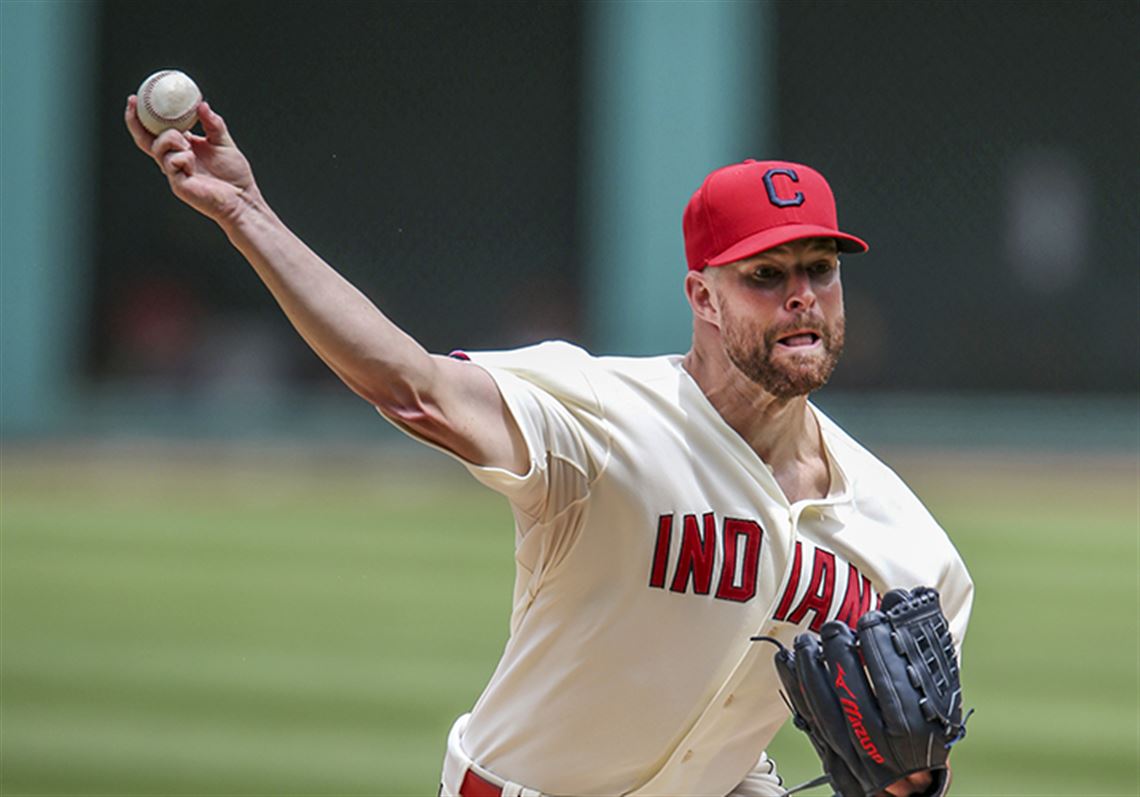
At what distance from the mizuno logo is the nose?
0.70m

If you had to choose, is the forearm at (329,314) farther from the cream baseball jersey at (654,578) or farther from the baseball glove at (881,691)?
the baseball glove at (881,691)

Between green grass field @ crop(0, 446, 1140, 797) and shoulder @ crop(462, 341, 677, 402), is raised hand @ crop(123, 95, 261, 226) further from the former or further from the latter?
green grass field @ crop(0, 446, 1140, 797)

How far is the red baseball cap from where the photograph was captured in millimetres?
3316

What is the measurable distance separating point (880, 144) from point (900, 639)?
11.0 m

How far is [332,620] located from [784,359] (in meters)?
5.44

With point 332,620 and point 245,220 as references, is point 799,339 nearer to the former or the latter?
point 245,220

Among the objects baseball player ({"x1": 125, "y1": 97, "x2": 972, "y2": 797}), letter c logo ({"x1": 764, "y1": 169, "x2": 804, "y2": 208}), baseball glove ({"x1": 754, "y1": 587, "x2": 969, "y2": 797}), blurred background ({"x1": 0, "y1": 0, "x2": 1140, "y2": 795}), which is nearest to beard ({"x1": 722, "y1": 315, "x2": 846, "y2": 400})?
baseball player ({"x1": 125, "y1": 97, "x2": 972, "y2": 797})

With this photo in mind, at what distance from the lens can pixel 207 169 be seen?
2.79 meters

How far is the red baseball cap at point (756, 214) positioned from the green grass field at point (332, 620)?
2.80 m

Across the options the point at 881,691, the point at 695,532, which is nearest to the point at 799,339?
the point at 695,532

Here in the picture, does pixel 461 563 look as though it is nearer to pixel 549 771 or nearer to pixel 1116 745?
pixel 1116 745

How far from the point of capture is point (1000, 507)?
11445 millimetres

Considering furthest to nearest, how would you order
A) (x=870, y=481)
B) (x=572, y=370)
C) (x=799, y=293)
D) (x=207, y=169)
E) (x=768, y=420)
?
(x=870, y=481), (x=768, y=420), (x=799, y=293), (x=572, y=370), (x=207, y=169)

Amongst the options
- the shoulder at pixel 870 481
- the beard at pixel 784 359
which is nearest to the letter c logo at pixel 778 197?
the beard at pixel 784 359
